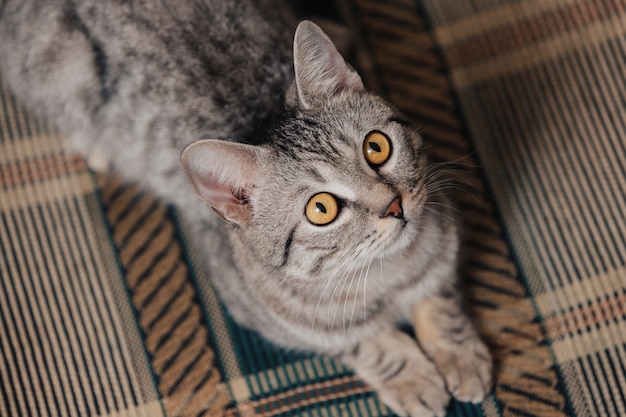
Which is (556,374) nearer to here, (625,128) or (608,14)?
(625,128)

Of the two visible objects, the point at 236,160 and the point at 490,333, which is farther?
the point at 490,333

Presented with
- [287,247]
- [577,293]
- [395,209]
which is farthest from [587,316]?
[287,247]

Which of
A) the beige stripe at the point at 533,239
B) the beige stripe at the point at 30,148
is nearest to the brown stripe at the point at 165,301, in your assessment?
the beige stripe at the point at 30,148

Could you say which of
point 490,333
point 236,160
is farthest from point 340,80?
point 490,333

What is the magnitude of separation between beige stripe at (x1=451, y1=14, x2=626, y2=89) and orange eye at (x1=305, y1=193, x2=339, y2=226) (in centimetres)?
65

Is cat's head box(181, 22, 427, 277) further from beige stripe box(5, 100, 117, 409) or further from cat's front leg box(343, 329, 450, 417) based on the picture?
beige stripe box(5, 100, 117, 409)

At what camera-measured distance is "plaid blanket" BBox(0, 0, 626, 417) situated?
1.30 metres

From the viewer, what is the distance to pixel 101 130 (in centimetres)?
135

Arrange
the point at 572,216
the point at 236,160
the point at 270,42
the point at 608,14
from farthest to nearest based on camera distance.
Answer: the point at 608,14
the point at 572,216
the point at 270,42
the point at 236,160

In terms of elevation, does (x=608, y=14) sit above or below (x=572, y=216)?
above

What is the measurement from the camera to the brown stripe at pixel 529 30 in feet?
4.82

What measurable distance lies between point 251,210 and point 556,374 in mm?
726

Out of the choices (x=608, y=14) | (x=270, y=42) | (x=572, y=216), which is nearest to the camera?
(x=270, y=42)

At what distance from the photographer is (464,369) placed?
1.23 meters
